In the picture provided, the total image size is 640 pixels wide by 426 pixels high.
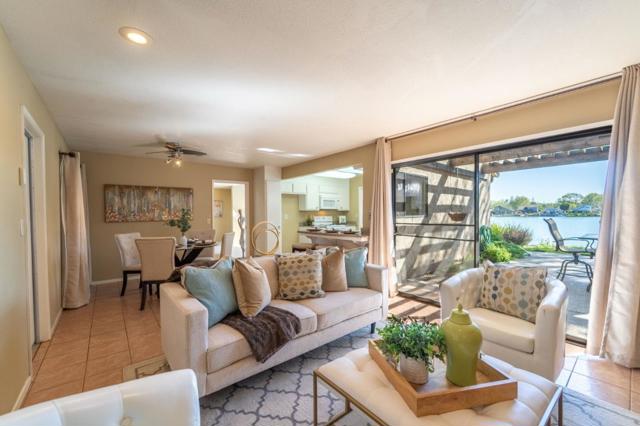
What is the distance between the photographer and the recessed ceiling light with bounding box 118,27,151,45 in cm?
173

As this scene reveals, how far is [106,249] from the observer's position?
5141mm

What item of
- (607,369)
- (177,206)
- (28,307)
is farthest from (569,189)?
(177,206)

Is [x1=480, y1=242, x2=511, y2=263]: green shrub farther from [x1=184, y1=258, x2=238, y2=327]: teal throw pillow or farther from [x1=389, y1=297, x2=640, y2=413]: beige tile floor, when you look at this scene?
[x1=184, y1=258, x2=238, y2=327]: teal throw pillow

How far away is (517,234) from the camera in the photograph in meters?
3.32

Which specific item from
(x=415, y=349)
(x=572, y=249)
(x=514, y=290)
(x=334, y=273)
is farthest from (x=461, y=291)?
(x=572, y=249)

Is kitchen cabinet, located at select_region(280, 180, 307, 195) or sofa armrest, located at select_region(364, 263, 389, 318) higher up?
kitchen cabinet, located at select_region(280, 180, 307, 195)

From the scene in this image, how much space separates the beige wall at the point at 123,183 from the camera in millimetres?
5039

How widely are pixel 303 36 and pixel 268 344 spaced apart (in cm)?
208

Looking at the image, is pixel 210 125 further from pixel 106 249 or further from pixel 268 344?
pixel 106 249

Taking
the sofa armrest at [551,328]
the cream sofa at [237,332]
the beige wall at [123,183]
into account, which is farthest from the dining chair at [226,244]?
the sofa armrest at [551,328]

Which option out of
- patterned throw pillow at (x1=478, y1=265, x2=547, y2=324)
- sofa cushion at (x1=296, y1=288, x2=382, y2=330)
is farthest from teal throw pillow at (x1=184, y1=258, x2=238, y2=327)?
patterned throw pillow at (x1=478, y1=265, x2=547, y2=324)

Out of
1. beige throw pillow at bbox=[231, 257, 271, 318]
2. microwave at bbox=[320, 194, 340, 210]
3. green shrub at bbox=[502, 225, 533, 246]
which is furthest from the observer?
microwave at bbox=[320, 194, 340, 210]

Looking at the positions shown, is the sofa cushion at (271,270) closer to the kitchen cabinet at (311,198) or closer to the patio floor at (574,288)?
the patio floor at (574,288)

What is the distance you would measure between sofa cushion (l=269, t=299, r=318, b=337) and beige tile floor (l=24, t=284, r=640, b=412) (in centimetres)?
127
